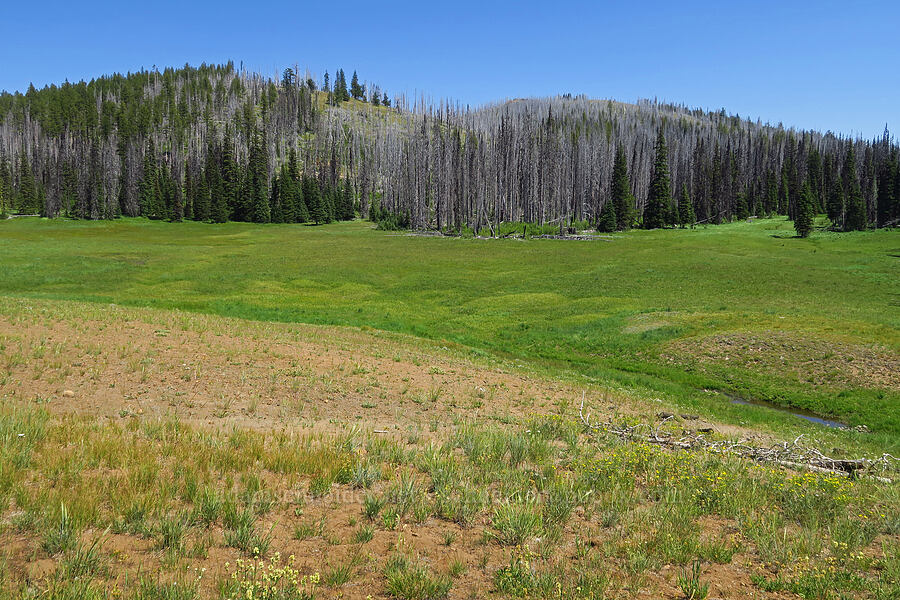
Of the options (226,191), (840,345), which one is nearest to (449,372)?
(840,345)

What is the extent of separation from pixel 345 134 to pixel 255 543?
590 feet

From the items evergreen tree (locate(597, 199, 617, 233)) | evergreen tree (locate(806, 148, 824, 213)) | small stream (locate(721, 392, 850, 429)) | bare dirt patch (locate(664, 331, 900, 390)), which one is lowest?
small stream (locate(721, 392, 850, 429))

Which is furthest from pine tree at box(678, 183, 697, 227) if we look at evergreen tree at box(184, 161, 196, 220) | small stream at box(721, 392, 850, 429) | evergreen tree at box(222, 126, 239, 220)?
evergreen tree at box(184, 161, 196, 220)

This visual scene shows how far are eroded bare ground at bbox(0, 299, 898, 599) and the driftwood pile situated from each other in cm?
224

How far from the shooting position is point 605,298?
125 ft

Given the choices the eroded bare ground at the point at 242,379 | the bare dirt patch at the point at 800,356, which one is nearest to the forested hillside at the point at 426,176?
the bare dirt patch at the point at 800,356

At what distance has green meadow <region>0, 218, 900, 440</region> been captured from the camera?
858 inches

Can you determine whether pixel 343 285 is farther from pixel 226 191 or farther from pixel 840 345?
pixel 226 191

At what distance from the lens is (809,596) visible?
4.86 m

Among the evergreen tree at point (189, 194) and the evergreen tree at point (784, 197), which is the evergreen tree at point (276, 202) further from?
the evergreen tree at point (784, 197)

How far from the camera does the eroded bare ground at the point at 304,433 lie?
496 cm

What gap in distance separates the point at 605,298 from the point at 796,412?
63.2 feet

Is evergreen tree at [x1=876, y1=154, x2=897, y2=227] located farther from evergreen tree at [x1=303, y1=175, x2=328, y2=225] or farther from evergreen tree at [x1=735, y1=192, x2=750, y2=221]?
evergreen tree at [x1=303, y1=175, x2=328, y2=225]

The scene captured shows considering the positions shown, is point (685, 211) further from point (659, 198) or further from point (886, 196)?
point (886, 196)
